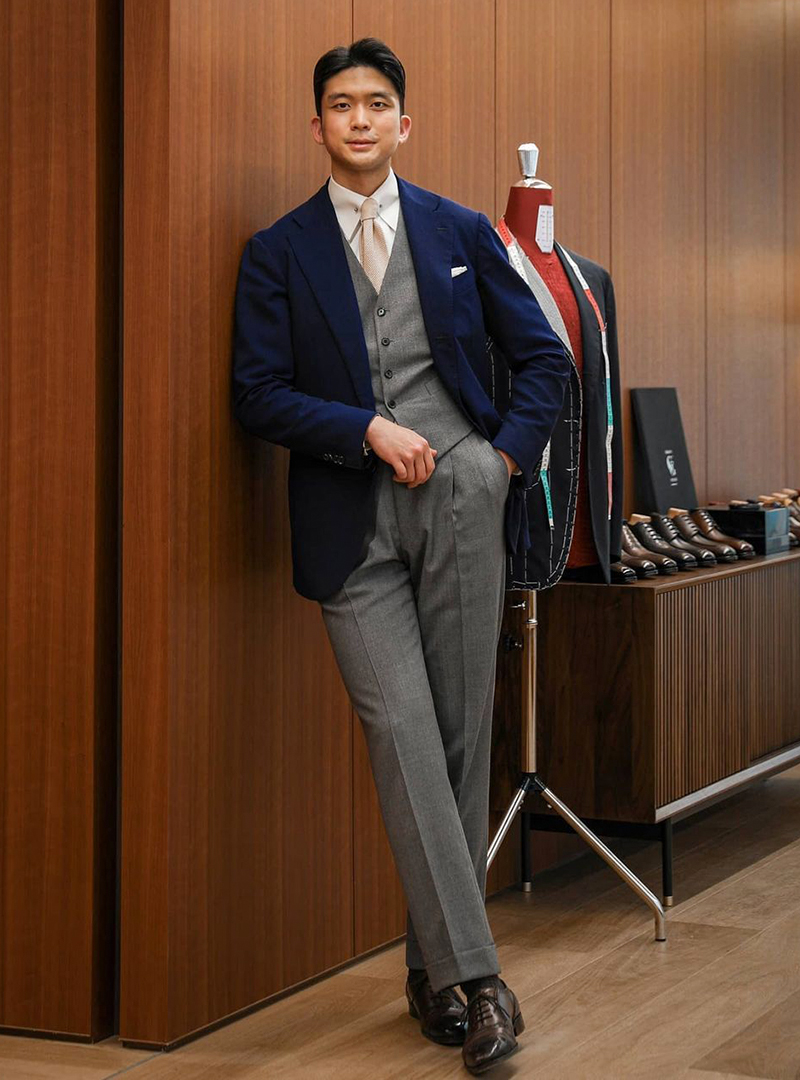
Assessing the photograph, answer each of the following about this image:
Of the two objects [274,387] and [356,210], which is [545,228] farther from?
[274,387]

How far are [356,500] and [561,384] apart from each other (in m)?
0.45

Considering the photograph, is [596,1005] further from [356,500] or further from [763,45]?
[763,45]

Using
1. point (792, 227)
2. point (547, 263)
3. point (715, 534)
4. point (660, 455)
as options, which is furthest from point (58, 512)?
point (792, 227)

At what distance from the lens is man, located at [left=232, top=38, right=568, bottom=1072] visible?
9.09ft

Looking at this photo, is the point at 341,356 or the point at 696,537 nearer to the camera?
the point at 341,356

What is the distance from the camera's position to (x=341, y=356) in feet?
9.35

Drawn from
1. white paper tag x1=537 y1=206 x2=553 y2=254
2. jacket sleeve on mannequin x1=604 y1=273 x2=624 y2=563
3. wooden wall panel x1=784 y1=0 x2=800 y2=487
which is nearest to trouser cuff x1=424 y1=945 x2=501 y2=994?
jacket sleeve on mannequin x1=604 y1=273 x2=624 y2=563

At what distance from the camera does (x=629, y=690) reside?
376 cm

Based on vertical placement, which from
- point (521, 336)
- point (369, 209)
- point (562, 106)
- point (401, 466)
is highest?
point (562, 106)

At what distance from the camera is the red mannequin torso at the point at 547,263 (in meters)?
3.52

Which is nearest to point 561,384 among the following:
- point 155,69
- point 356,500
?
point 356,500

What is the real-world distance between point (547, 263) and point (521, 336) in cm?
64

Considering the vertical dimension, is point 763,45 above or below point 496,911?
above

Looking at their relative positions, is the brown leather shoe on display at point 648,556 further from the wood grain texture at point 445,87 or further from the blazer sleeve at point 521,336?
the blazer sleeve at point 521,336
